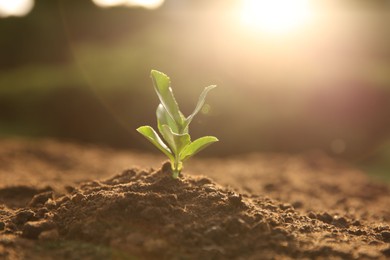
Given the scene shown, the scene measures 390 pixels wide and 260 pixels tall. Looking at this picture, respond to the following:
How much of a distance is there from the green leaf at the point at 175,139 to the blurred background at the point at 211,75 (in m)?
6.14

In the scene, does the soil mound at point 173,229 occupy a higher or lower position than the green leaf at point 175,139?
lower

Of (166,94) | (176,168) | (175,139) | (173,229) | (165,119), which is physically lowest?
(173,229)

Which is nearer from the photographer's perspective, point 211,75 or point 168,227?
point 168,227

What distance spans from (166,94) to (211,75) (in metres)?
8.85

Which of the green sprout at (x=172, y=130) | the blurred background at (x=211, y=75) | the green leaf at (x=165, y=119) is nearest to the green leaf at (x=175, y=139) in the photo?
the green sprout at (x=172, y=130)

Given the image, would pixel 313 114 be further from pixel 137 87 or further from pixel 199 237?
pixel 199 237

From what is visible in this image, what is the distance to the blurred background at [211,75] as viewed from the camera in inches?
403

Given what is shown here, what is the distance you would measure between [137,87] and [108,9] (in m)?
6.51

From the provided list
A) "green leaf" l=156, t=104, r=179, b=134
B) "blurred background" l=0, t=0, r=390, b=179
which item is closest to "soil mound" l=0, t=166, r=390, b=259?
"green leaf" l=156, t=104, r=179, b=134

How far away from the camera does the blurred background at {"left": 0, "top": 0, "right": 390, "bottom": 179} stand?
1024 cm

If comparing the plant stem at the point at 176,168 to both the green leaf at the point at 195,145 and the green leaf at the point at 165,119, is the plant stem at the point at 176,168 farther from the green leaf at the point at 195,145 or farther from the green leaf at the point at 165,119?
the green leaf at the point at 165,119

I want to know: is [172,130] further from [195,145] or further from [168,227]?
[168,227]

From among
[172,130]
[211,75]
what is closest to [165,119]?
[172,130]

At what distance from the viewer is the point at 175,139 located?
101 inches
